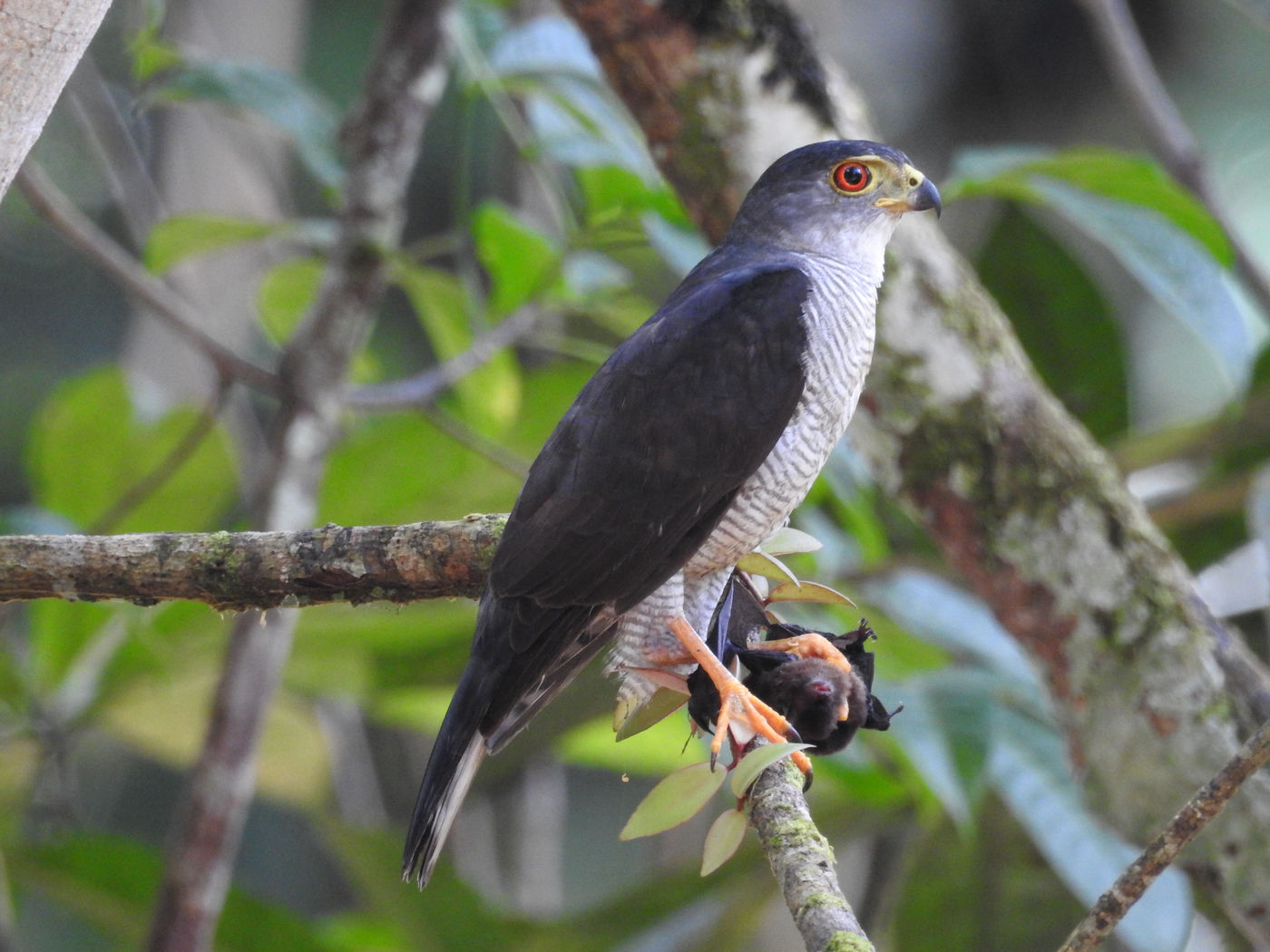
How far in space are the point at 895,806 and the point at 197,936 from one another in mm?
1886

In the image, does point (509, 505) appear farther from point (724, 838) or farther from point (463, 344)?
point (724, 838)

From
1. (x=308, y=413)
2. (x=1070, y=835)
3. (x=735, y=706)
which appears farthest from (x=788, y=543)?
(x=308, y=413)

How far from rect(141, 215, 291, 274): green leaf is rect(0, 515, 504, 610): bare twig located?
1.49 m

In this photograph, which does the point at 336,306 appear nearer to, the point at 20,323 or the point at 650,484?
the point at 650,484

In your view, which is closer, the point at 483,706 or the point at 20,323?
the point at 483,706

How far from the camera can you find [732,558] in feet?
7.18

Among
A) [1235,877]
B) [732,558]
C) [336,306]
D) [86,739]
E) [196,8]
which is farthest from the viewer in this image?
[86,739]

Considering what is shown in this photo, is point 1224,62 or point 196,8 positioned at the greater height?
point 1224,62

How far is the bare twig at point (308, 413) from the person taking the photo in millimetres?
3178

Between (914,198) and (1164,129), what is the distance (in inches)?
57.6

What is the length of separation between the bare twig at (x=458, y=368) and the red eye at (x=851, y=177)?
1.16 metres

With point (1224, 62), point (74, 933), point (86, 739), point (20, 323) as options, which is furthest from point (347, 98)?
point (1224, 62)

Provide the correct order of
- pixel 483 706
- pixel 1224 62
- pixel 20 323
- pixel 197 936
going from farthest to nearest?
1. pixel 1224 62
2. pixel 20 323
3. pixel 197 936
4. pixel 483 706

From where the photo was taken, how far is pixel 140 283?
9.96 ft
